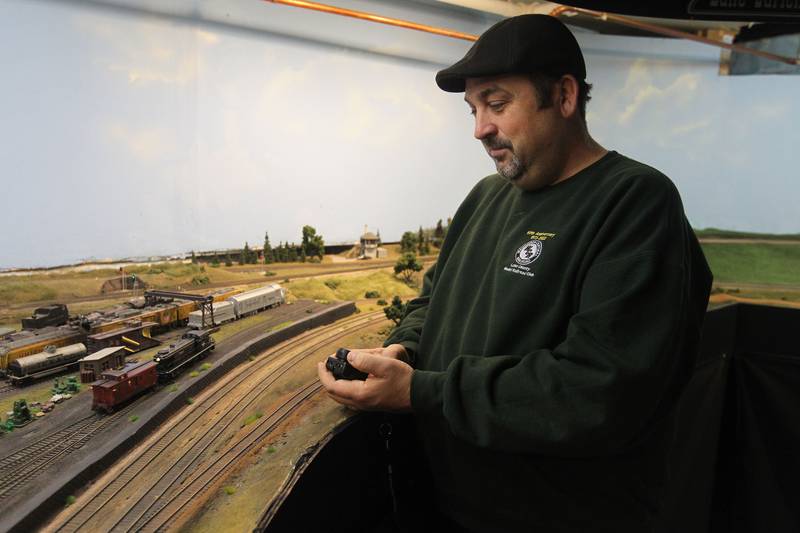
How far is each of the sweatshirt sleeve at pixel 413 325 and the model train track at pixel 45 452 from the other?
1134 mm

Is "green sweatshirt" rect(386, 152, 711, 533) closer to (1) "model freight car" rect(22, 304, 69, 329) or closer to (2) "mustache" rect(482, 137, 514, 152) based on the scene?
(2) "mustache" rect(482, 137, 514, 152)

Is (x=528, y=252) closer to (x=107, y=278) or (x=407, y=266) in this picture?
(x=107, y=278)

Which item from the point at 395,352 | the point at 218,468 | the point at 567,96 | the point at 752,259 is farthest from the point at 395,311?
the point at 752,259

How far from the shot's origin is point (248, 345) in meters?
2.48

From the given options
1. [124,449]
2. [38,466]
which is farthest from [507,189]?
[38,466]

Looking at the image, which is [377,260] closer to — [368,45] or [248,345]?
[248,345]

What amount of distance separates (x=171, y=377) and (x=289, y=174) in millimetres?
1276

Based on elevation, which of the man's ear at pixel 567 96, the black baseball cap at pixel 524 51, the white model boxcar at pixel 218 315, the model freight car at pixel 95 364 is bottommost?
the model freight car at pixel 95 364

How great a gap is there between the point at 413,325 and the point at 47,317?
1.45 metres

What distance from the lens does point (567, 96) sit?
1.56m

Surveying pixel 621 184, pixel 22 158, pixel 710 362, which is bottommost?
Answer: pixel 710 362

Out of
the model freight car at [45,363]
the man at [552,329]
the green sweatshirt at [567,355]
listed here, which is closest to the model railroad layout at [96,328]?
the model freight car at [45,363]

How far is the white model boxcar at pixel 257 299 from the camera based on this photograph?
2.54 m

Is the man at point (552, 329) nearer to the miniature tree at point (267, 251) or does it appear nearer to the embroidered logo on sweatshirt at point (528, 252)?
the embroidered logo on sweatshirt at point (528, 252)
